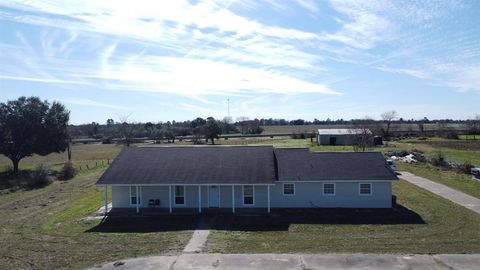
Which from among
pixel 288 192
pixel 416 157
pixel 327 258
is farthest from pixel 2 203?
pixel 416 157

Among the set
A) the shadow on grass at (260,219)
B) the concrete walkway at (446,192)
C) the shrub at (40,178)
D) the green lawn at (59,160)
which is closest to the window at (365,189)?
the shadow on grass at (260,219)

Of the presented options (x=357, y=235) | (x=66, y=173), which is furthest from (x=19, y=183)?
(x=357, y=235)

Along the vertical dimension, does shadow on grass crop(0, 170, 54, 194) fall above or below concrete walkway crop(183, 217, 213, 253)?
above

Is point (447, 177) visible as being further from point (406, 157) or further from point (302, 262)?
point (302, 262)

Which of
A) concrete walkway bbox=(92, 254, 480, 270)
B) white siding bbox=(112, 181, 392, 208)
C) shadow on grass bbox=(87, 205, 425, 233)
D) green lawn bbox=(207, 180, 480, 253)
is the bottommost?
concrete walkway bbox=(92, 254, 480, 270)

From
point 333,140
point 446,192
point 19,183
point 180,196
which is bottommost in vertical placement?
point 446,192

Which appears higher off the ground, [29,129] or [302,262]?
[29,129]

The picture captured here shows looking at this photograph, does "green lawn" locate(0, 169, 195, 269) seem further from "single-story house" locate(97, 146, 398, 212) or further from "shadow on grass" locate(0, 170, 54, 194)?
"shadow on grass" locate(0, 170, 54, 194)

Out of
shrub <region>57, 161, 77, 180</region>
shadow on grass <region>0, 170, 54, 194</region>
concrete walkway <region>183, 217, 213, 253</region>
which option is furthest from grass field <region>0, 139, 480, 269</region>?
shrub <region>57, 161, 77, 180</region>
